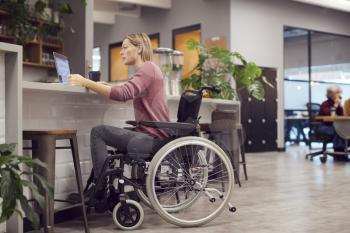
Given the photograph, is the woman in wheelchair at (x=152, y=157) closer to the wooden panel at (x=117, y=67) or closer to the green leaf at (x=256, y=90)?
the green leaf at (x=256, y=90)

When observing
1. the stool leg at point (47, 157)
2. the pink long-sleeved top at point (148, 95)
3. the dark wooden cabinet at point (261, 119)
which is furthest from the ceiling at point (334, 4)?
the stool leg at point (47, 157)

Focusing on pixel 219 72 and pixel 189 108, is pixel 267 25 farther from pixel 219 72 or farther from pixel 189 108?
pixel 189 108

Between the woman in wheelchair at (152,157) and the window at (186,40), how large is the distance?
6.73 metres

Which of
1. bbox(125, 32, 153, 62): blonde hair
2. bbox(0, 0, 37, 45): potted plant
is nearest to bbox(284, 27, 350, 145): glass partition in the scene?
bbox(0, 0, 37, 45): potted plant

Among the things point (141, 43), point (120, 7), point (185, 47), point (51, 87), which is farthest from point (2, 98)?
point (120, 7)

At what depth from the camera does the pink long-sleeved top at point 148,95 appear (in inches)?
107

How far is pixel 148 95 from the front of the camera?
2828mm

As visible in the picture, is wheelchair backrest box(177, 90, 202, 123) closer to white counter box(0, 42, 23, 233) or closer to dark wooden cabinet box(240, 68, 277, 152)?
white counter box(0, 42, 23, 233)

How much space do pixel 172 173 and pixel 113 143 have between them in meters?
0.37

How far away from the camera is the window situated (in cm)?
953

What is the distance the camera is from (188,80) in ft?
17.2

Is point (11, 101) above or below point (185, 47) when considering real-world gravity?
below

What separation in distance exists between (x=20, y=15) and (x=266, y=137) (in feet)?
17.4

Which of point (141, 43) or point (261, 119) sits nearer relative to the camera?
point (141, 43)
